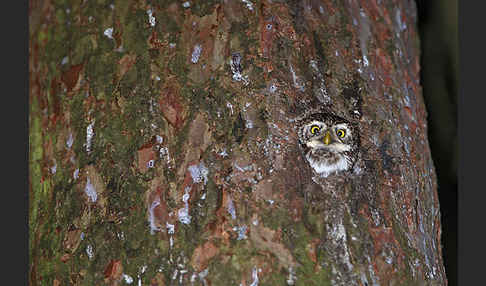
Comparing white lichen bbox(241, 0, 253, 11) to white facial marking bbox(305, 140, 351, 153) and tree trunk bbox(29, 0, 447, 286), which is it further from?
white facial marking bbox(305, 140, 351, 153)

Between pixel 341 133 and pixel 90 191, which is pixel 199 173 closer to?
pixel 90 191

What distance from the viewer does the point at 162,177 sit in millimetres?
1976

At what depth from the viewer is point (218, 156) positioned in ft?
6.41

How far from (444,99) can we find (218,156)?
244 centimetres

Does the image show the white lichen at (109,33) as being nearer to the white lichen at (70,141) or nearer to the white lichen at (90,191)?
the white lichen at (70,141)

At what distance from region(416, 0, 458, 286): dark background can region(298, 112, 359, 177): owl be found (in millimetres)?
1481

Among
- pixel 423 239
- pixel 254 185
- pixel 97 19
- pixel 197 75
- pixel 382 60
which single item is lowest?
pixel 423 239

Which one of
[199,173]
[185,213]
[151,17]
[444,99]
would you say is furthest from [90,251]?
[444,99]

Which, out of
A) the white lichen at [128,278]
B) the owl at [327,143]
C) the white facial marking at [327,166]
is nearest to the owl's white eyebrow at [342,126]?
the owl at [327,143]

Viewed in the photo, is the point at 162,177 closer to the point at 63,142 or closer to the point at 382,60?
the point at 63,142

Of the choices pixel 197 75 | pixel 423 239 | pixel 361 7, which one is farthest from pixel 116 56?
pixel 423 239

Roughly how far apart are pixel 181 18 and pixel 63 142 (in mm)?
784

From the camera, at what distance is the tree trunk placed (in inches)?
74.8

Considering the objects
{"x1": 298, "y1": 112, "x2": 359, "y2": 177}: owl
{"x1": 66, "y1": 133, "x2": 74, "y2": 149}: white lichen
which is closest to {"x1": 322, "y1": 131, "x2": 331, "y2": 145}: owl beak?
{"x1": 298, "y1": 112, "x2": 359, "y2": 177}: owl
